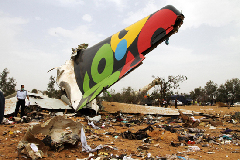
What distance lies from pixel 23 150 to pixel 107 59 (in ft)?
15.4

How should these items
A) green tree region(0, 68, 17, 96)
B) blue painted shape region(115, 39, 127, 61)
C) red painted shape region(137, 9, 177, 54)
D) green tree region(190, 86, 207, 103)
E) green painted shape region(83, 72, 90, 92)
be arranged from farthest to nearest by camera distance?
green tree region(190, 86, 207, 103) < green tree region(0, 68, 17, 96) < green painted shape region(83, 72, 90, 92) < blue painted shape region(115, 39, 127, 61) < red painted shape region(137, 9, 177, 54)

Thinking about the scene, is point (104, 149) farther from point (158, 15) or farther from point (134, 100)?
point (134, 100)

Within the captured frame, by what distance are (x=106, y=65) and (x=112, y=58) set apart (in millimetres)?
361

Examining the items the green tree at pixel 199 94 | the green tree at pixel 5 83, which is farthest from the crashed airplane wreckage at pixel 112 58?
the green tree at pixel 199 94

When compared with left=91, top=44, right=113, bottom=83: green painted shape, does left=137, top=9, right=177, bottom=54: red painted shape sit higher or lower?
higher

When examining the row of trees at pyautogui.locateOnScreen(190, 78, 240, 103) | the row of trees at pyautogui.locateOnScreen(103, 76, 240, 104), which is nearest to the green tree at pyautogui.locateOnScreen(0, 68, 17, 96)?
the row of trees at pyautogui.locateOnScreen(103, 76, 240, 104)

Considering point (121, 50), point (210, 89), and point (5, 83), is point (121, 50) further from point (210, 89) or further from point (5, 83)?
point (210, 89)

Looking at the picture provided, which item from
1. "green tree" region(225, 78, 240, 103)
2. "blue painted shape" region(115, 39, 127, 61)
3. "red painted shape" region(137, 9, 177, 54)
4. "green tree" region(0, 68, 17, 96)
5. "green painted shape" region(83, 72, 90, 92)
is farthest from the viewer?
"green tree" region(225, 78, 240, 103)

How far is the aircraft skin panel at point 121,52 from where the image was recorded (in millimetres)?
5883

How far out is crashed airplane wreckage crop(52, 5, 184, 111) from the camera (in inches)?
232

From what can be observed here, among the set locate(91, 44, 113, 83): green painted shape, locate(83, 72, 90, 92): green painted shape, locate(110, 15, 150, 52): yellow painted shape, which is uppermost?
locate(110, 15, 150, 52): yellow painted shape

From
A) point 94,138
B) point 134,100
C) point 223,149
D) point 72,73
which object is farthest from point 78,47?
point 134,100

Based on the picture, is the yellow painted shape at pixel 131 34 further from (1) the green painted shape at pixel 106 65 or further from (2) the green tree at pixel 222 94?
(2) the green tree at pixel 222 94

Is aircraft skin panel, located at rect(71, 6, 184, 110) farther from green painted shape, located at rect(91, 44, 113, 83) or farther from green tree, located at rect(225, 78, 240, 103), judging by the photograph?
green tree, located at rect(225, 78, 240, 103)
